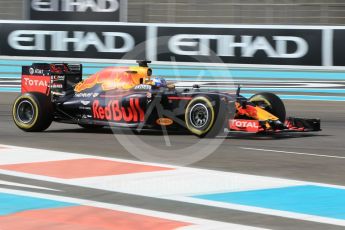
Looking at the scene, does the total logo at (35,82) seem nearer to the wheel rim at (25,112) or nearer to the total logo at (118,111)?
the wheel rim at (25,112)

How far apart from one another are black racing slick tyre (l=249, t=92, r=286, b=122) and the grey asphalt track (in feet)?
1.12

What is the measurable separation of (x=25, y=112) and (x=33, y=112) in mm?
237

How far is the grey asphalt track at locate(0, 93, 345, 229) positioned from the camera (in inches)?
253

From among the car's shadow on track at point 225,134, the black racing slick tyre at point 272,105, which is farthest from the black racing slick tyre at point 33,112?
the black racing slick tyre at point 272,105

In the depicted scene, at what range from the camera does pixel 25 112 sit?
1277 centimetres

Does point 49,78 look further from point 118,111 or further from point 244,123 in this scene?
point 244,123

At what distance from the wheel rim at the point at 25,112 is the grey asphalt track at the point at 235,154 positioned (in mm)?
270

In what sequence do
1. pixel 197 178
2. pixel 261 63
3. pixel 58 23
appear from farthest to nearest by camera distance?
pixel 58 23 < pixel 261 63 < pixel 197 178

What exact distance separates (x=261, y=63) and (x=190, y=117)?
6.47 metres

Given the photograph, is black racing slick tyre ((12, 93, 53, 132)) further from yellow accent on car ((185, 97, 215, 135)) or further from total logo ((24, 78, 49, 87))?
yellow accent on car ((185, 97, 215, 135))

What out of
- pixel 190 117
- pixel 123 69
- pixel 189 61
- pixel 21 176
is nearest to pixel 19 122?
pixel 123 69

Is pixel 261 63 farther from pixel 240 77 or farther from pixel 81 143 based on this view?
pixel 81 143

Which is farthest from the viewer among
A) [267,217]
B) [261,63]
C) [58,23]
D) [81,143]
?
[58,23]

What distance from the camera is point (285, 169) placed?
8844 mm
